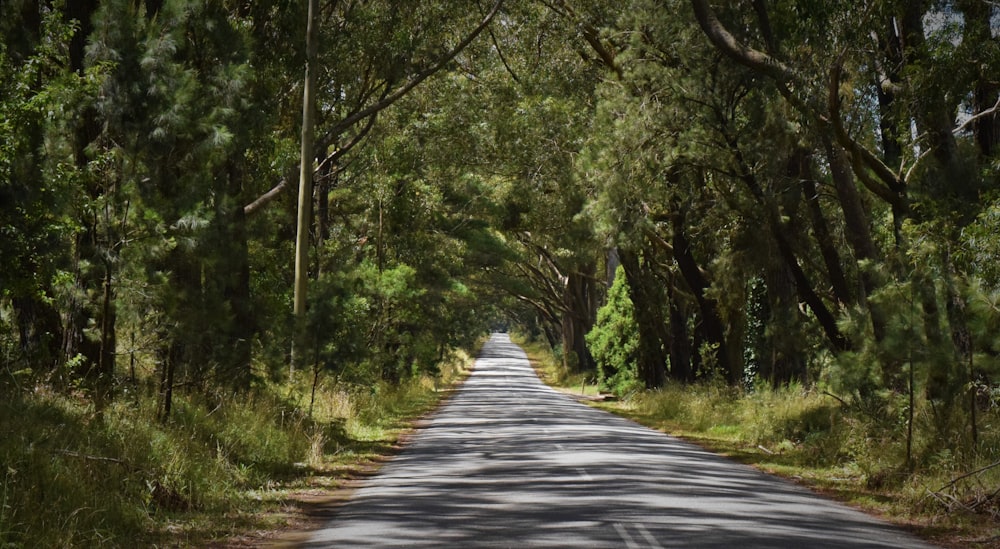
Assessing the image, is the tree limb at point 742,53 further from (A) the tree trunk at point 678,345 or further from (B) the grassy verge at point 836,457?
(A) the tree trunk at point 678,345

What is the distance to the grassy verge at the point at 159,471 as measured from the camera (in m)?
9.26

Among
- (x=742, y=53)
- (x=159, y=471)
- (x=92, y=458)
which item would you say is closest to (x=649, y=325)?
(x=742, y=53)

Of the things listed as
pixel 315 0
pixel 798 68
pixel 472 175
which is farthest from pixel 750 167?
pixel 472 175

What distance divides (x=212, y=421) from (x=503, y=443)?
7.86 metres

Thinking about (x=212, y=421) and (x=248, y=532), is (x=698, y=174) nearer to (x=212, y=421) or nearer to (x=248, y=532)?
(x=212, y=421)

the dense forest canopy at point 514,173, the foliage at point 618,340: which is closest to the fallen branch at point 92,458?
the dense forest canopy at point 514,173

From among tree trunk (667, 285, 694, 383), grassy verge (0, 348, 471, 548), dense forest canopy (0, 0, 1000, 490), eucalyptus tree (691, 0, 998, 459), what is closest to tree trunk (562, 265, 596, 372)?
tree trunk (667, 285, 694, 383)

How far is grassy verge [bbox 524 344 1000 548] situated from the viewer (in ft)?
39.0

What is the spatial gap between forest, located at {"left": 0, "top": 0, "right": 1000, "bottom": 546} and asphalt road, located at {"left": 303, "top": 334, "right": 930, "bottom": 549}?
186 centimetres

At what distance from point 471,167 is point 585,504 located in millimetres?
24483

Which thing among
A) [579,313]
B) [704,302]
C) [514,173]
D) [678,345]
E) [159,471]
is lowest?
[159,471]

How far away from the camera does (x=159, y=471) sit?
38.6 ft

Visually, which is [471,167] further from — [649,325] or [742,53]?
[742,53]

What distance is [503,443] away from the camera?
851 inches
